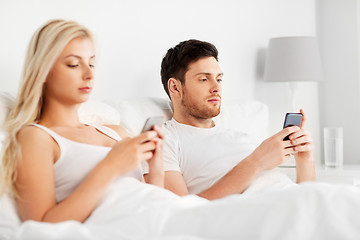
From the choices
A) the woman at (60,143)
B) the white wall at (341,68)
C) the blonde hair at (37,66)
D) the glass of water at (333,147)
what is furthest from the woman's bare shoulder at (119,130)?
the white wall at (341,68)

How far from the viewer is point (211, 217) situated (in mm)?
1117

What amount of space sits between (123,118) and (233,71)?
3.93 feet

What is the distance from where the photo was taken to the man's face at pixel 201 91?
2.08m

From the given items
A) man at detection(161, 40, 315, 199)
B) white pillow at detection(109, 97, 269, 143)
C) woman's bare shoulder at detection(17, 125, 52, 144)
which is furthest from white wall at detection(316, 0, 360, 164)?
woman's bare shoulder at detection(17, 125, 52, 144)

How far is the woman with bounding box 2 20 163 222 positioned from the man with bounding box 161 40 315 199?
330mm

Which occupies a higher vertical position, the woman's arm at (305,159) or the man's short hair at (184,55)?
the man's short hair at (184,55)

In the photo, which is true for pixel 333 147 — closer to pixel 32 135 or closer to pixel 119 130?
pixel 119 130

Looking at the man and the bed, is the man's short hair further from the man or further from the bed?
the bed

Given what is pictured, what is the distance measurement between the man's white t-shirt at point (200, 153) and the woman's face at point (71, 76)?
0.52m

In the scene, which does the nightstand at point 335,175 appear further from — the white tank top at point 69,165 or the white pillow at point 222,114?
the white tank top at point 69,165

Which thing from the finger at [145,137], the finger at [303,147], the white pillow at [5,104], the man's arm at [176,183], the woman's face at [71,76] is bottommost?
the man's arm at [176,183]

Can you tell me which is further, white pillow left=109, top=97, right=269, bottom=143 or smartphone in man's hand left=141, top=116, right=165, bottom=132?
white pillow left=109, top=97, right=269, bottom=143

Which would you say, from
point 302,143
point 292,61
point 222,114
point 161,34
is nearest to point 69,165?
point 302,143

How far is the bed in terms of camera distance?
1.04 m
